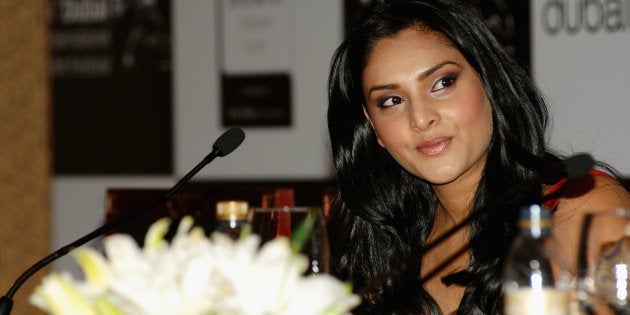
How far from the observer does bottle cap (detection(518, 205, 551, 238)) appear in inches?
34.9

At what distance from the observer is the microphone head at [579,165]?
1112 millimetres

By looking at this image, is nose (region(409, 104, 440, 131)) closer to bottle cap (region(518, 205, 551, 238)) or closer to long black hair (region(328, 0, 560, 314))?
long black hair (region(328, 0, 560, 314))

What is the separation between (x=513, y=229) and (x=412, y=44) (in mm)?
432

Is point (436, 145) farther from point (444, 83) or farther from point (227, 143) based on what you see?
point (227, 143)

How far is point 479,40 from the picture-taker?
1896 millimetres

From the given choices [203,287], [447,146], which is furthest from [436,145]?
[203,287]

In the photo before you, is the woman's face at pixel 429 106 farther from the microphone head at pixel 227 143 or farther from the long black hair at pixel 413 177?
the microphone head at pixel 227 143

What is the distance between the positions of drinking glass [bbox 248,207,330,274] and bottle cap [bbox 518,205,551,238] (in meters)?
0.21

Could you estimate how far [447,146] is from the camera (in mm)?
1852

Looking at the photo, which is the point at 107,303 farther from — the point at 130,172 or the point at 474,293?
the point at 130,172

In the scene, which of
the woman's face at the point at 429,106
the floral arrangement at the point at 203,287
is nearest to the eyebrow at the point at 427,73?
the woman's face at the point at 429,106

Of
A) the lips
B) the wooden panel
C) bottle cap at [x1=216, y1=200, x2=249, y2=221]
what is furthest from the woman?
the wooden panel

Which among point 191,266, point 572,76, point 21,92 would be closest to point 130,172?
point 21,92

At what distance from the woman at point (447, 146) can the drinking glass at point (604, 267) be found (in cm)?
77
